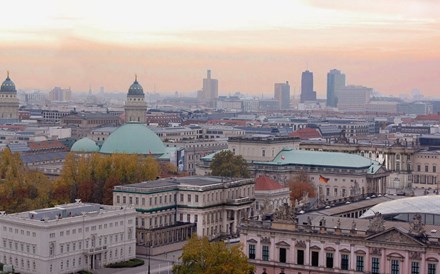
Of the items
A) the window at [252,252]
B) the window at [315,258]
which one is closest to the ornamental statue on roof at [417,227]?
the window at [315,258]

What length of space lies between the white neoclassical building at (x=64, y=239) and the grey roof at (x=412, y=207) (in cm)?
2277

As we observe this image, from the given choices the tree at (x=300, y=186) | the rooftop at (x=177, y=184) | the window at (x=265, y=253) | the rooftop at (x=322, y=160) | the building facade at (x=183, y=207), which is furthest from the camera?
the rooftop at (x=322, y=160)

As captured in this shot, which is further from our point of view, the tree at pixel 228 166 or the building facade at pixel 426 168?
the building facade at pixel 426 168

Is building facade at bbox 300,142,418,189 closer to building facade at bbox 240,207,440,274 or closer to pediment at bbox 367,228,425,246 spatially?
building facade at bbox 240,207,440,274

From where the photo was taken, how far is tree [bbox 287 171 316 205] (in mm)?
118688

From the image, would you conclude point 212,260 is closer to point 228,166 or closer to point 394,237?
point 394,237

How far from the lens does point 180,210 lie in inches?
3925

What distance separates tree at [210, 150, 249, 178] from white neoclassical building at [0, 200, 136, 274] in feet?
104

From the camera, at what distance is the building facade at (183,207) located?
95.1m

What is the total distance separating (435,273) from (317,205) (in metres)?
21.8

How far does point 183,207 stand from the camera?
99375 millimetres

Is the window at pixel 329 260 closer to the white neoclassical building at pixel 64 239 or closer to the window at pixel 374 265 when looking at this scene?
the window at pixel 374 265

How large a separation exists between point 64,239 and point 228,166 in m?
40.7

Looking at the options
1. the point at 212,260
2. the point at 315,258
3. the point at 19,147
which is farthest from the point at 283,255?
the point at 19,147
